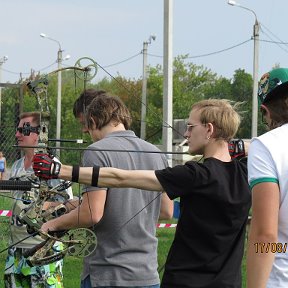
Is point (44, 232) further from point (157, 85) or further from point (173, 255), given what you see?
point (157, 85)

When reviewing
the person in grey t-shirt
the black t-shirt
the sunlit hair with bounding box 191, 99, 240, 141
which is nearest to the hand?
the sunlit hair with bounding box 191, 99, 240, 141

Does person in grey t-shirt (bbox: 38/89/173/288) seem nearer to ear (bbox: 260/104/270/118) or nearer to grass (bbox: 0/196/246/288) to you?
ear (bbox: 260/104/270/118)

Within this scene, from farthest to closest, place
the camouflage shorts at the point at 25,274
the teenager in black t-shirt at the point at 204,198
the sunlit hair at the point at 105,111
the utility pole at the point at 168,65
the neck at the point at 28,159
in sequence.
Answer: the utility pole at the point at 168,65 < the neck at the point at 28,159 < the camouflage shorts at the point at 25,274 < the sunlit hair at the point at 105,111 < the teenager in black t-shirt at the point at 204,198

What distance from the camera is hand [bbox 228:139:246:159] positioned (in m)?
→ 4.35

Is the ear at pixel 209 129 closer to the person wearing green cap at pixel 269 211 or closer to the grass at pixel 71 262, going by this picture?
the person wearing green cap at pixel 269 211

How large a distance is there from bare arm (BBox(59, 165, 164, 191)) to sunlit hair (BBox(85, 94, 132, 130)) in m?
0.72

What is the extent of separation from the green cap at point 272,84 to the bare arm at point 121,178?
2.47ft

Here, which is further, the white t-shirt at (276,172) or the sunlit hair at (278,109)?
the sunlit hair at (278,109)

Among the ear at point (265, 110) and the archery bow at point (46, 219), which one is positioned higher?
the ear at point (265, 110)

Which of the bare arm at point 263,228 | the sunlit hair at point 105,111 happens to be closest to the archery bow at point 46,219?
the sunlit hair at point 105,111

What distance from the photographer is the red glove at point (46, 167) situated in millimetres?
4016

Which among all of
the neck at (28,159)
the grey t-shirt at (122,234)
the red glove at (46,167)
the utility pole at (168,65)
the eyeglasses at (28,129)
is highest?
the utility pole at (168,65)

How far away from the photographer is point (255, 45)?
91.4 ft

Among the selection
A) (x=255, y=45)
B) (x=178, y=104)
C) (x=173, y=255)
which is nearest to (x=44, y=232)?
(x=173, y=255)
